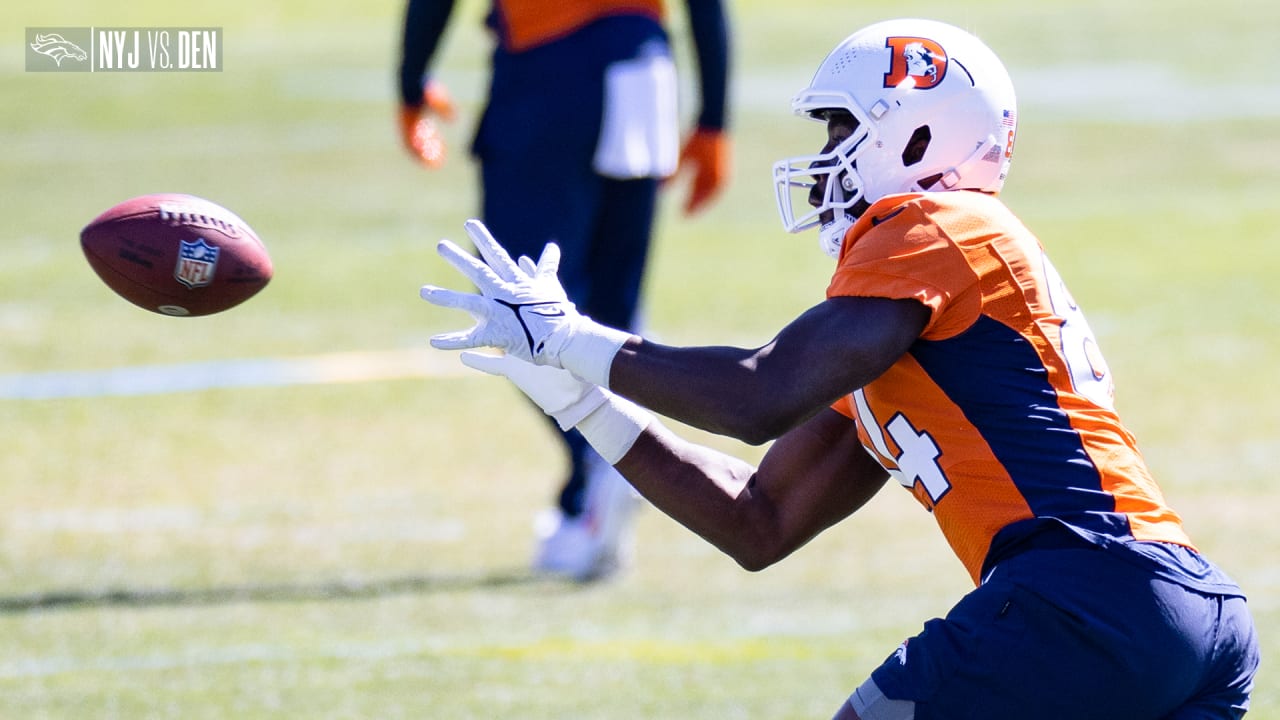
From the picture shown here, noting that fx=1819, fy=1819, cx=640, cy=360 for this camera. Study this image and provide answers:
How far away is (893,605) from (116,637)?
232cm

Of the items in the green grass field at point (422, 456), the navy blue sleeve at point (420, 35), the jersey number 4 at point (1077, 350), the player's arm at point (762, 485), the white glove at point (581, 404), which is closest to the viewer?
the jersey number 4 at point (1077, 350)

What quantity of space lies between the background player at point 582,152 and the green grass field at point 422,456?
0.30 meters

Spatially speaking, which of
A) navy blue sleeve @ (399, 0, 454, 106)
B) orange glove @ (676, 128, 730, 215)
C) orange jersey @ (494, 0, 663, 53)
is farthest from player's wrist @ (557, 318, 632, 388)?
orange glove @ (676, 128, 730, 215)

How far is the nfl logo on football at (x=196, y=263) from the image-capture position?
350 centimetres

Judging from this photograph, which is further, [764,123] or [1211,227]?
[764,123]

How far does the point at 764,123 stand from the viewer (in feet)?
52.7

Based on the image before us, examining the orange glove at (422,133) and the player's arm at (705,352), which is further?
the orange glove at (422,133)

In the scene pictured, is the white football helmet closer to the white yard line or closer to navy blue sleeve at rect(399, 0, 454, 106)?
navy blue sleeve at rect(399, 0, 454, 106)

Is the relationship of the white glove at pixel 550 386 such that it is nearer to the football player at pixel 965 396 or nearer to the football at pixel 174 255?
the football player at pixel 965 396

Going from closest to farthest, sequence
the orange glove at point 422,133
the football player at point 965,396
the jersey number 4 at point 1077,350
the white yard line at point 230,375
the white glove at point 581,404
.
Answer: the football player at point 965,396 → the jersey number 4 at point 1077,350 → the white glove at point 581,404 → the orange glove at point 422,133 → the white yard line at point 230,375

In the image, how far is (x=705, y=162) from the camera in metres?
6.32

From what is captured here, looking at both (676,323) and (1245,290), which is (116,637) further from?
(1245,290)

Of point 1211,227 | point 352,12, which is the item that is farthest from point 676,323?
point 352,12

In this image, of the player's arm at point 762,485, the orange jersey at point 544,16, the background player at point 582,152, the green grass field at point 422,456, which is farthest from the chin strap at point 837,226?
the orange jersey at point 544,16
